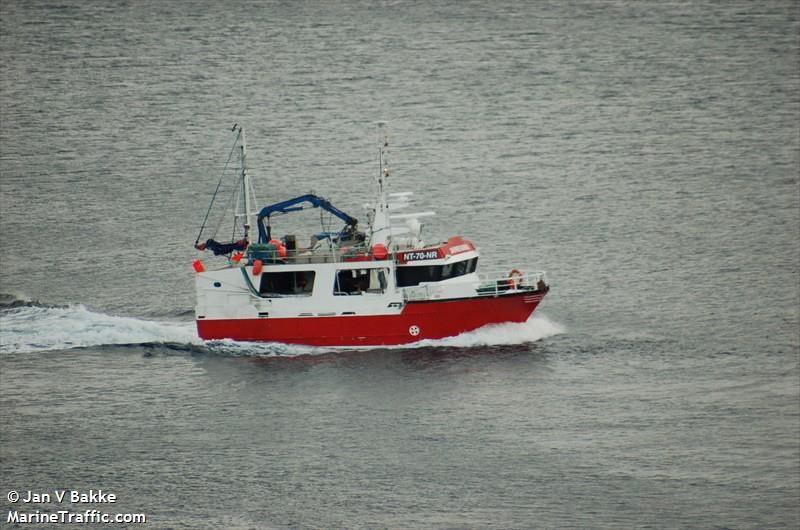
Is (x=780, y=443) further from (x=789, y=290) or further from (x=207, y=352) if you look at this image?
(x=207, y=352)

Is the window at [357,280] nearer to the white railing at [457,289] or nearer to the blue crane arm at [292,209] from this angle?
the white railing at [457,289]

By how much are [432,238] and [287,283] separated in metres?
19.7

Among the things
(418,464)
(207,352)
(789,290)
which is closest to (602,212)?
(789,290)

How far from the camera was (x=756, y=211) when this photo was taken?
101 meters

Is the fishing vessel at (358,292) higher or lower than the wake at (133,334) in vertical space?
higher

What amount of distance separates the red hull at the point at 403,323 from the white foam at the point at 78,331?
3.24 meters

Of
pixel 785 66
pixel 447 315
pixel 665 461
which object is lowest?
pixel 665 461

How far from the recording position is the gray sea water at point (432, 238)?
6194 centimetres

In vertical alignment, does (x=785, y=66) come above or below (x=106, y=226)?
above

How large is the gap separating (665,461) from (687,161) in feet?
173

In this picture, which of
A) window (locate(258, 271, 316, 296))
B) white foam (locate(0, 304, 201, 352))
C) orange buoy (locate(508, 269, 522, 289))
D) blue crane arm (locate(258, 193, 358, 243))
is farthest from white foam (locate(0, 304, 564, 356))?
blue crane arm (locate(258, 193, 358, 243))

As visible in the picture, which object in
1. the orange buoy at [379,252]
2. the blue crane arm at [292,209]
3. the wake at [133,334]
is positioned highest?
the blue crane arm at [292,209]

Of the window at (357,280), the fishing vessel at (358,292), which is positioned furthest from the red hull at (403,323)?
the window at (357,280)

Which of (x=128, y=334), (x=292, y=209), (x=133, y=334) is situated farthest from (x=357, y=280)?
(x=128, y=334)
